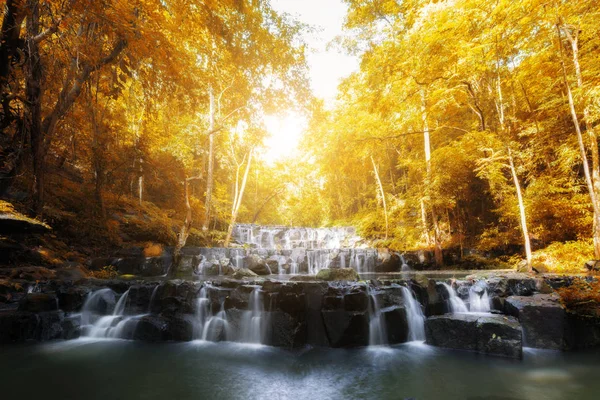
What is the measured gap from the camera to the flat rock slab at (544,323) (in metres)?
4.41

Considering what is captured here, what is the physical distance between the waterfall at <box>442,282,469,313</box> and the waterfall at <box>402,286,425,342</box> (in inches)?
35.3

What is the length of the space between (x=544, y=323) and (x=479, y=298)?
1222mm

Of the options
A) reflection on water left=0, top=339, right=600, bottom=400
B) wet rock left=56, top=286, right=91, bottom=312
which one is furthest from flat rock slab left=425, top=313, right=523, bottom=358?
wet rock left=56, top=286, right=91, bottom=312

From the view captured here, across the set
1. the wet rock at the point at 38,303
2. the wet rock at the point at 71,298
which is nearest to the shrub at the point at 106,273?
the wet rock at the point at 71,298

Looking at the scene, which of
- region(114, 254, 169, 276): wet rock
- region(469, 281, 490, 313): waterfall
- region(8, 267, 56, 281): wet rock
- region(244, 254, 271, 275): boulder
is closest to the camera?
region(469, 281, 490, 313): waterfall

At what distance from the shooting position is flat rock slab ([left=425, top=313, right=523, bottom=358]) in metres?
4.20

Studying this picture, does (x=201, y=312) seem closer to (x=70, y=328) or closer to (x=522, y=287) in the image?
(x=70, y=328)

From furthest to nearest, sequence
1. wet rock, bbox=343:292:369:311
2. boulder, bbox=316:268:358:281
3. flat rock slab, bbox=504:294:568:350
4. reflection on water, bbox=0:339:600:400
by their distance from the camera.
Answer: boulder, bbox=316:268:358:281 < wet rock, bbox=343:292:369:311 < flat rock slab, bbox=504:294:568:350 < reflection on water, bbox=0:339:600:400

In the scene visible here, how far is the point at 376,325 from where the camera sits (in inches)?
198

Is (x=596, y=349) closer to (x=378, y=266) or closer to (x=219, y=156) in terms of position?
(x=378, y=266)

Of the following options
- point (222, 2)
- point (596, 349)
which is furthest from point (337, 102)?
point (596, 349)

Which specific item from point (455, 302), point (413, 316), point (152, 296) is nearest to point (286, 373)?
point (413, 316)

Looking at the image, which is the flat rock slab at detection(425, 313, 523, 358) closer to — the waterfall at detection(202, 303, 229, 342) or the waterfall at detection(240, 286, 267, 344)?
the waterfall at detection(240, 286, 267, 344)

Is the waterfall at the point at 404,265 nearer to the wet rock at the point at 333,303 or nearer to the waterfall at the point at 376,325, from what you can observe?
the waterfall at the point at 376,325
